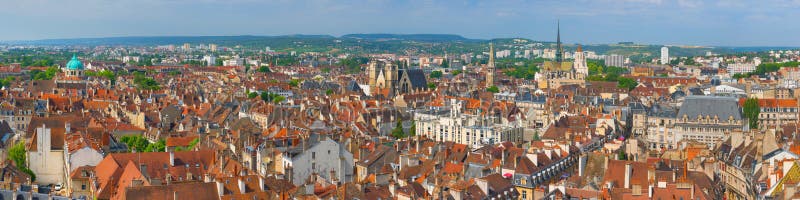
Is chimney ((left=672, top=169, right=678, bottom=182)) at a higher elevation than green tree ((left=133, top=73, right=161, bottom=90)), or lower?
higher

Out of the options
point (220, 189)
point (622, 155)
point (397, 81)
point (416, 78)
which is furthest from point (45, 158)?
point (416, 78)

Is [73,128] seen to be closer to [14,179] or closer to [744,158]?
[14,179]

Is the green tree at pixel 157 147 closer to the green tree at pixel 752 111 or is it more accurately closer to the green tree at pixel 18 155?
the green tree at pixel 18 155

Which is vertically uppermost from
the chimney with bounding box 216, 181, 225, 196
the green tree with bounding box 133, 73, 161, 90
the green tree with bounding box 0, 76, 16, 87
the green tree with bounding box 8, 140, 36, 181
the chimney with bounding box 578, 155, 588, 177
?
the chimney with bounding box 216, 181, 225, 196

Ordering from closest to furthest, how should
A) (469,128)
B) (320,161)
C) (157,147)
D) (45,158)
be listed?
(320,161)
(45,158)
(157,147)
(469,128)

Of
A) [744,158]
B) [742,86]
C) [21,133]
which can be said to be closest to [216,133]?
[21,133]

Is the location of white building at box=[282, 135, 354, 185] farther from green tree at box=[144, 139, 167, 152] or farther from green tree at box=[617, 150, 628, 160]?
green tree at box=[617, 150, 628, 160]

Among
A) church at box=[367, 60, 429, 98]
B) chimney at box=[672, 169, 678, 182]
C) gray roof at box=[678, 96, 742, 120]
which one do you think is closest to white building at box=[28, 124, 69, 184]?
chimney at box=[672, 169, 678, 182]

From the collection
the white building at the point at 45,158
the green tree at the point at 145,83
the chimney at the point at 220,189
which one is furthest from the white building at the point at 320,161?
the green tree at the point at 145,83

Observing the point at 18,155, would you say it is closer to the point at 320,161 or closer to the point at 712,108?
the point at 320,161
